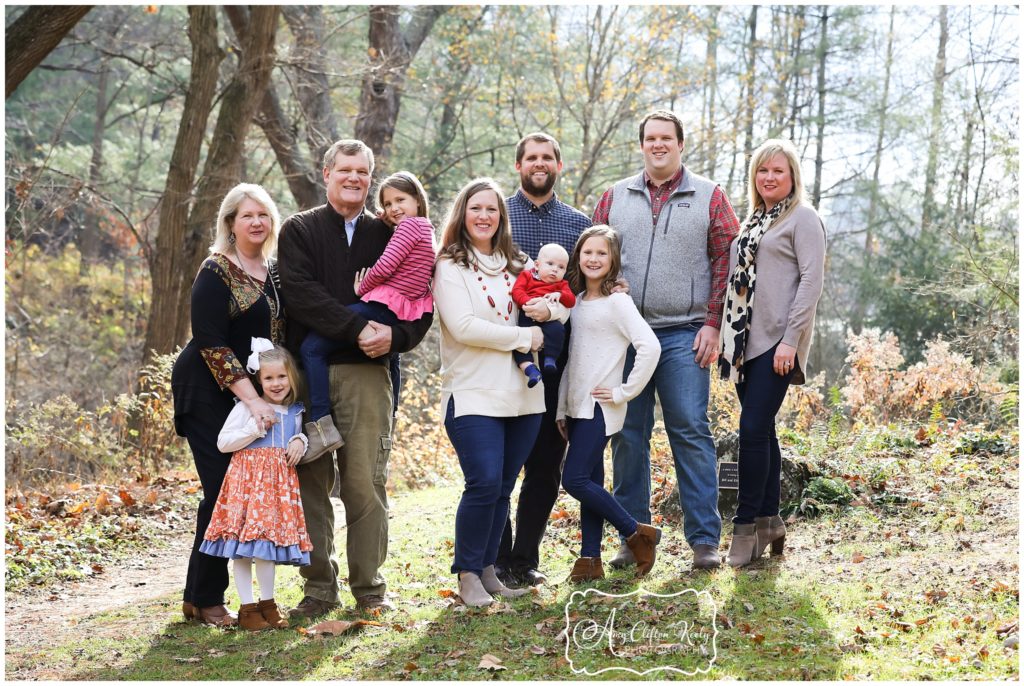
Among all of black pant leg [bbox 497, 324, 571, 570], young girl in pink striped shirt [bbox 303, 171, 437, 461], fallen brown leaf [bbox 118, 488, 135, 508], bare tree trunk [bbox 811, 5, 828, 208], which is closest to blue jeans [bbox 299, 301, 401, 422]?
young girl in pink striped shirt [bbox 303, 171, 437, 461]

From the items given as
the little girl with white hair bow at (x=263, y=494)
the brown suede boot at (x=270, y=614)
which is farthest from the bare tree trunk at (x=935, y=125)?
the brown suede boot at (x=270, y=614)

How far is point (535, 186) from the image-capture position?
209 inches

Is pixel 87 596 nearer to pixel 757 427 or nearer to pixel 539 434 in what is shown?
pixel 539 434

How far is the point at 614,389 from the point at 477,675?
1676 mm

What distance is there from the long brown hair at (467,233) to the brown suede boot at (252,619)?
1.96m

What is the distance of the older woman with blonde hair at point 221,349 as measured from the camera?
4746 millimetres

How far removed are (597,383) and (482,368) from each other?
65 centimetres

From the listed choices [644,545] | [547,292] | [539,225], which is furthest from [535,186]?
[644,545]

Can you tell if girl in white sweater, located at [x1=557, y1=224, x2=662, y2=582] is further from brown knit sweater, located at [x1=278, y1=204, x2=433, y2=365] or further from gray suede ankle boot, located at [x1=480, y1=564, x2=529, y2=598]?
brown knit sweater, located at [x1=278, y1=204, x2=433, y2=365]

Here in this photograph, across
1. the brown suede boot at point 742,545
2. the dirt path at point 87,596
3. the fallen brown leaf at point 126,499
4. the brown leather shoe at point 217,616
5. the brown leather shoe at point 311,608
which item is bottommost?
the dirt path at point 87,596

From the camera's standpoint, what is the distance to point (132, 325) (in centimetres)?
2039

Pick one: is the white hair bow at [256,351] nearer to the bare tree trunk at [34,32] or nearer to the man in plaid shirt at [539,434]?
the man in plaid shirt at [539,434]

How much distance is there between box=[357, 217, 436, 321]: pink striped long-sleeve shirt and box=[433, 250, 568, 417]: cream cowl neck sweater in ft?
0.29

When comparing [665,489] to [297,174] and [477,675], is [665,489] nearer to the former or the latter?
[477,675]
